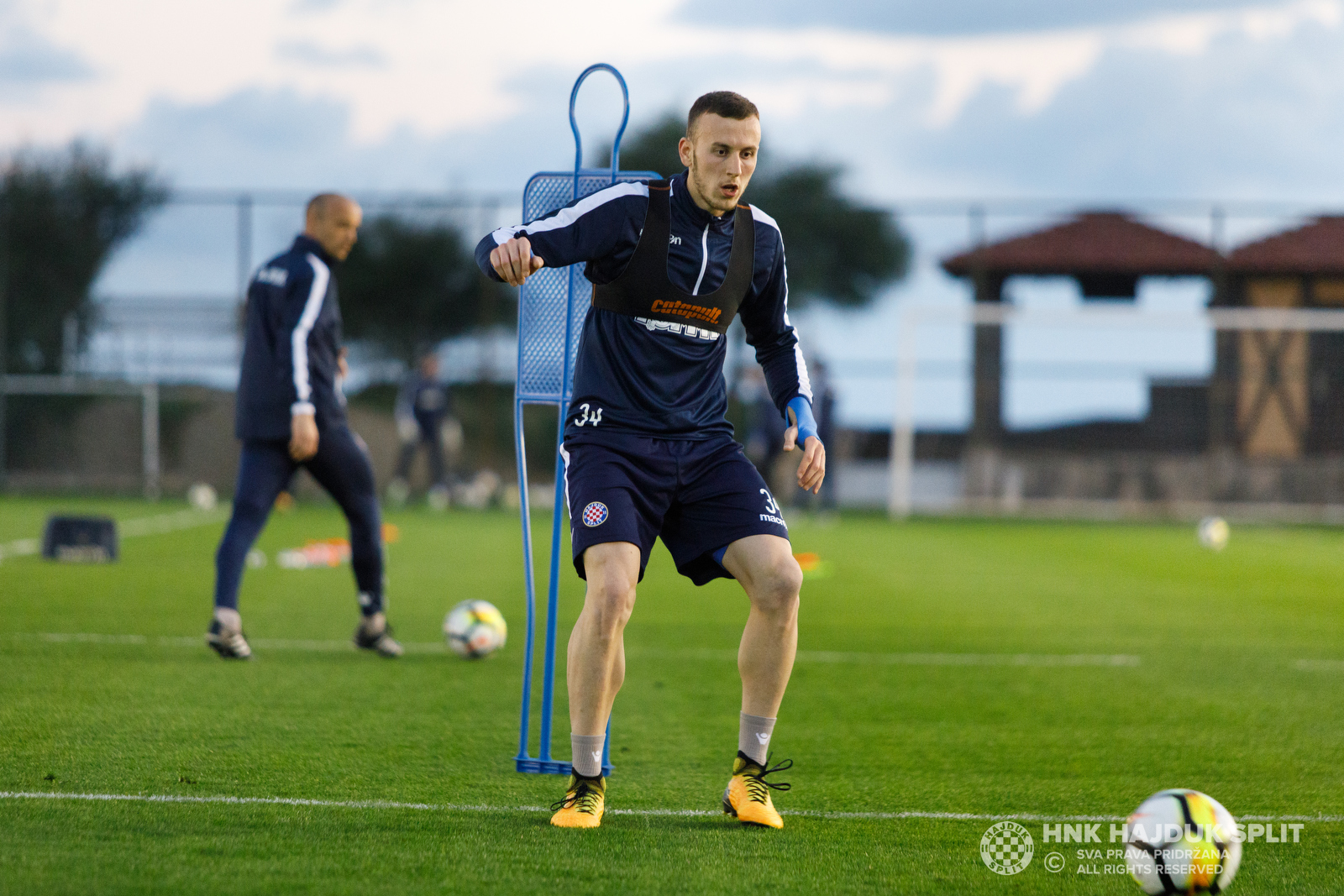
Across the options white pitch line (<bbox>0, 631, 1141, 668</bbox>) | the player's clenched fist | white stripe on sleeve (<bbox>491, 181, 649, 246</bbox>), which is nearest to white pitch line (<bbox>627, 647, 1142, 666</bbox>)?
white pitch line (<bbox>0, 631, 1141, 668</bbox>)

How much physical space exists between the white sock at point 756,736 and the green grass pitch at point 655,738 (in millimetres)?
218

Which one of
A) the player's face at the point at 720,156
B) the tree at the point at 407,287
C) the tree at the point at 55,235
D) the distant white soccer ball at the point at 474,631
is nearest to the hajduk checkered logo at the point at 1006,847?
the player's face at the point at 720,156

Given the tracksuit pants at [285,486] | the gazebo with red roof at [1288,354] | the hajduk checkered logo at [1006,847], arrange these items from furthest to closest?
1. the gazebo with red roof at [1288,354]
2. the tracksuit pants at [285,486]
3. the hajduk checkered logo at [1006,847]

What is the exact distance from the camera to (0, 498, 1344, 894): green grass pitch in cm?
350

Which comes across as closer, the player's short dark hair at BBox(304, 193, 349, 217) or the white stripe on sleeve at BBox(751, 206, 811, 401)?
the white stripe on sleeve at BBox(751, 206, 811, 401)

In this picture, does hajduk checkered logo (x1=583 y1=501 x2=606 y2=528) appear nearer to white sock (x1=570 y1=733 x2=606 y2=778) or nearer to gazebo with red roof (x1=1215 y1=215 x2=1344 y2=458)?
white sock (x1=570 y1=733 x2=606 y2=778)

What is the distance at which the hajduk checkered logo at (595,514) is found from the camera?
3.90 m

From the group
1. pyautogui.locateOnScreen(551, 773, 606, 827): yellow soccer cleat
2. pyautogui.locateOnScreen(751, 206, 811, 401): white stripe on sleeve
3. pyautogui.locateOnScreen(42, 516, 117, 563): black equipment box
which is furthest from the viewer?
pyautogui.locateOnScreen(42, 516, 117, 563): black equipment box

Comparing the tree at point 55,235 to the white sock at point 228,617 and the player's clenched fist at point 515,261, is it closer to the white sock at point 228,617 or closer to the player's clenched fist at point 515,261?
the white sock at point 228,617

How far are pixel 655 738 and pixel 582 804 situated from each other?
4.49 ft

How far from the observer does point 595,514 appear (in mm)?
3906

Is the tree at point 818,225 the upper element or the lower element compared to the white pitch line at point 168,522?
upper

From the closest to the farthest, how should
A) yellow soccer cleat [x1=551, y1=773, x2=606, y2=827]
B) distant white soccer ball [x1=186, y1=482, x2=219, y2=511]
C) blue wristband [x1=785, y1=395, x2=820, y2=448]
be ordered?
yellow soccer cleat [x1=551, y1=773, x2=606, y2=827] → blue wristband [x1=785, y1=395, x2=820, y2=448] → distant white soccer ball [x1=186, y1=482, x2=219, y2=511]
